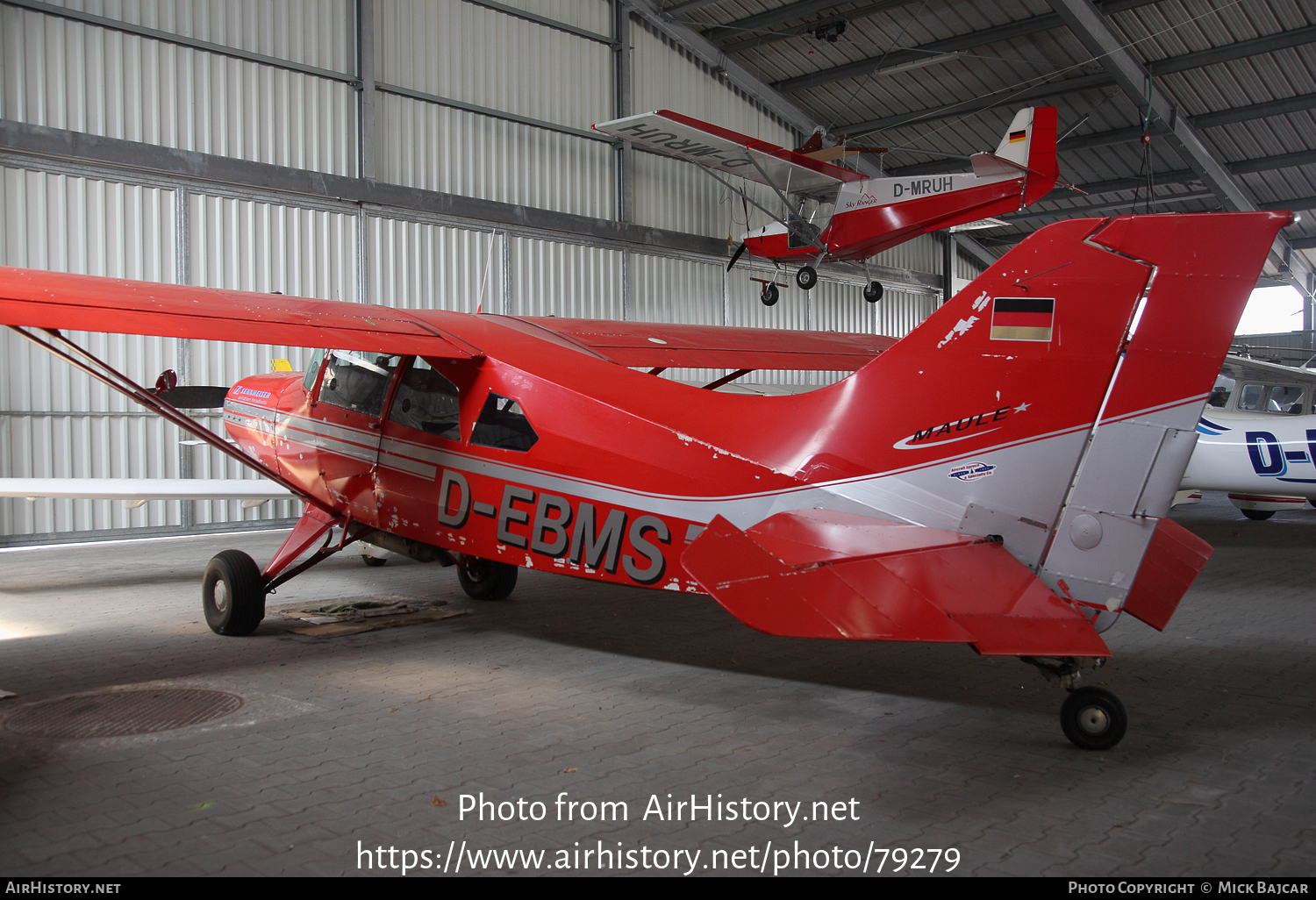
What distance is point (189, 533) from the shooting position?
42.5 ft

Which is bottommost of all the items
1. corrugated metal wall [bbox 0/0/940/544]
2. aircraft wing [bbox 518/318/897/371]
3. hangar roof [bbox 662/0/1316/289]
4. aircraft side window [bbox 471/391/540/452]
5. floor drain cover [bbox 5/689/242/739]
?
floor drain cover [bbox 5/689/242/739]

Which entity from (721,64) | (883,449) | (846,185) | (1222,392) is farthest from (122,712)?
(721,64)

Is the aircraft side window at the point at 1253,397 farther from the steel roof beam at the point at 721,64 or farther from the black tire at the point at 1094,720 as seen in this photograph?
the black tire at the point at 1094,720

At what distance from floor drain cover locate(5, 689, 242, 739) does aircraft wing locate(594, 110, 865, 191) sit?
39.3 feet

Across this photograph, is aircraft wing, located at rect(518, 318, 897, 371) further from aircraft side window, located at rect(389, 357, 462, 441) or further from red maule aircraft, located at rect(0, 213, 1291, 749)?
red maule aircraft, located at rect(0, 213, 1291, 749)

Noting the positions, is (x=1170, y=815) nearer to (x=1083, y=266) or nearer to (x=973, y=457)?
(x=973, y=457)

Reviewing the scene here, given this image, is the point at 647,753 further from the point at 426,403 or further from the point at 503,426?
the point at 426,403

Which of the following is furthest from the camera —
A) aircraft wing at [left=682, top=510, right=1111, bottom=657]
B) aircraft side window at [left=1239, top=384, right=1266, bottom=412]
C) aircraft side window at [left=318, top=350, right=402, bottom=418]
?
aircraft side window at [left=1239, top=384, right=1266, bottom=412]

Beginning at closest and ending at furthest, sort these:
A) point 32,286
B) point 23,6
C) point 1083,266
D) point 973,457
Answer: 1. point 1083,266
2. point 973,457
3. point 32,286
4. point 23,6

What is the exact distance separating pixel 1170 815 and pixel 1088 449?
4.71ft

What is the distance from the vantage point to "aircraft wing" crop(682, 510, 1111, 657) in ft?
11.1

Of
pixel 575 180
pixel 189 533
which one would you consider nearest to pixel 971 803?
pixel 189 533

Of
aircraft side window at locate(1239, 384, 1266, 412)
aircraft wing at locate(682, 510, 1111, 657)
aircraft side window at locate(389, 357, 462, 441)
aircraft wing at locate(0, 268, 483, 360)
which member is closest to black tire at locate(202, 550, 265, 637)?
aircraft side window at locate(389, 357, 462, 441)

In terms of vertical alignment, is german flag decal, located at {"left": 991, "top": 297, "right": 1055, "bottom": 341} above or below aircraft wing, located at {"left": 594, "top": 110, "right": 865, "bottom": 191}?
below
